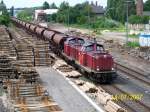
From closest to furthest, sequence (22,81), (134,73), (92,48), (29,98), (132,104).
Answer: (29,98), (132,104), (22,81), (92,48), (134,73)

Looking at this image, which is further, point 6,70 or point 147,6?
point 147,6

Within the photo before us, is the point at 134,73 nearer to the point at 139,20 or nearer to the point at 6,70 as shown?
the point at 6,70

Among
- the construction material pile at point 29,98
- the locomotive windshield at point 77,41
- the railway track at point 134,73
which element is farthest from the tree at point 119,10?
the construction material pile at point 29,98

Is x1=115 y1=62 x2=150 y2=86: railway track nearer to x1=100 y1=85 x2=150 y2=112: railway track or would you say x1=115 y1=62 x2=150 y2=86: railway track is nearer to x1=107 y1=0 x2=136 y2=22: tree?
x1=100 y1=85 x2=150 y2=112: railway track

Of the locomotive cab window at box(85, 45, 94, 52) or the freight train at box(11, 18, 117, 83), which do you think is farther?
the locomotive cab window at box(85, 45, 94, 52)

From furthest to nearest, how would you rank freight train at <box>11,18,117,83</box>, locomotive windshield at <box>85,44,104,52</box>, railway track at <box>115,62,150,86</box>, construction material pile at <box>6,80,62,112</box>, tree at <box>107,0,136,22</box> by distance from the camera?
tree at <box>107,0,136,22</box>, railway track at <box>115,62,150,86</box>, locomotive windshield at <box>85,44,104,52</box>, freight train at <box>11,18,117,83</box>, construction material pile at <box>6,80,62,112</box>

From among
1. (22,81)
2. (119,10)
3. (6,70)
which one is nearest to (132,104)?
(22,81)

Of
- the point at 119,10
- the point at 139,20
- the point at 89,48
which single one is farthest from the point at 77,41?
the point at 119,10

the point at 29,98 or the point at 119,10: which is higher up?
the point at 119,10

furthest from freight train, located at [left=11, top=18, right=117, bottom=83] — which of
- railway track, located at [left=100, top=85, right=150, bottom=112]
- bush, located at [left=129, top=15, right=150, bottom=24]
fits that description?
bush, located at [left=129, top=15, right=150, bottom=24]

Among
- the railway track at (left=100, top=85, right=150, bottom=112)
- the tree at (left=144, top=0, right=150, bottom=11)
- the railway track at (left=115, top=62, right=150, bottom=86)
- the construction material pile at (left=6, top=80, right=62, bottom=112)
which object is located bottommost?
the railway track at (left=115, top=62, right=150, bottom=86)

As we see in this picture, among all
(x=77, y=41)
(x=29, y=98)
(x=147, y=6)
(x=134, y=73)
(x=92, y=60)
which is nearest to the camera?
(x=29, y=98)

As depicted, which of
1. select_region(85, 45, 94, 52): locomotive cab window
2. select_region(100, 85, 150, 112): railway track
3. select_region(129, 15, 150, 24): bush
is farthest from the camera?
select_region(129, 15, 150, 24): bush

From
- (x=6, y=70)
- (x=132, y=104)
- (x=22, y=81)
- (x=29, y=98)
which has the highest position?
(x=6, y=70)
